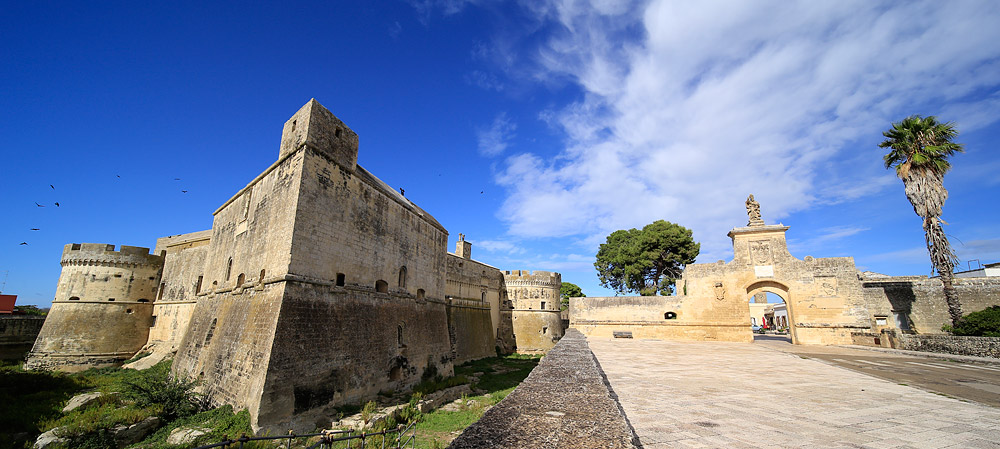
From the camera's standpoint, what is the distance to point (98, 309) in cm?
1956

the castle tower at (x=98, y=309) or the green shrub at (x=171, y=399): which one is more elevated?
the castle tower at (x=98, y=309)

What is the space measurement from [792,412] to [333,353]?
10560mm

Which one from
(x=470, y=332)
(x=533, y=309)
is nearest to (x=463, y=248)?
(x=470, y=332)

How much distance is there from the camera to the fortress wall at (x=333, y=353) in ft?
30.7

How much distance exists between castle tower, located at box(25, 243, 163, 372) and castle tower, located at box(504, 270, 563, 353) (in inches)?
875

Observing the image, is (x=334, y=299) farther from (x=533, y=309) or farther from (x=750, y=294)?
(x=750, y=294)

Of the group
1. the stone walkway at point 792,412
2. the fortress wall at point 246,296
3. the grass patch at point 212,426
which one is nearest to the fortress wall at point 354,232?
the fortress wall at point 246,296

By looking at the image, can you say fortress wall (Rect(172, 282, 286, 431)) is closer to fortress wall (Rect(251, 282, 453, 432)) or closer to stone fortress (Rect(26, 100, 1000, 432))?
stone fortress (Rect(26, 100, 1000, 432))

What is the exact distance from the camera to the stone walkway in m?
3.99

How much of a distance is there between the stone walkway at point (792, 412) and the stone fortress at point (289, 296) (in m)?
7.89

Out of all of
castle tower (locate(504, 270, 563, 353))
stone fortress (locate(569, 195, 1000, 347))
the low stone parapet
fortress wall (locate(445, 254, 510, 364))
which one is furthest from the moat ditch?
the low stone parapet

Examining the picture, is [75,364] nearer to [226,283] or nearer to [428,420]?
[226,283]

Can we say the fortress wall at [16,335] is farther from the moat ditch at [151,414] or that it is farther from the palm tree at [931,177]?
the palm tree at [931,177]

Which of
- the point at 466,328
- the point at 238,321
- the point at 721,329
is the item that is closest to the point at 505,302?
the point at 466,328
